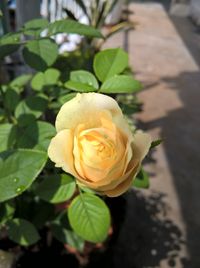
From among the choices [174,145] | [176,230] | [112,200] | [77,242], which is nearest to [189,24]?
[174,145]

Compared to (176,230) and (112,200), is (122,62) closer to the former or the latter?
(112,200)

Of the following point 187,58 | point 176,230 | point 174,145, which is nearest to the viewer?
point 176,230

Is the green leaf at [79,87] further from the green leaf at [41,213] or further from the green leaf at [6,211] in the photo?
the green leaf at [41,213]

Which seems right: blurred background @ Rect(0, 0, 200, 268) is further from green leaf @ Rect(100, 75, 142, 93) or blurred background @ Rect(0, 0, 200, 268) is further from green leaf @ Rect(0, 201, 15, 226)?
green leaf @ Rect(0, 201, 15, 226)

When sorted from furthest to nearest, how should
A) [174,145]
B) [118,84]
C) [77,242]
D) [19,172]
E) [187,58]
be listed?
[187,58]
[174,145]
[77,242]
[118,84]
[19,172]

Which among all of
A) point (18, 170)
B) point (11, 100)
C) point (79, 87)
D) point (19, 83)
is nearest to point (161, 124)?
point (19, 83)

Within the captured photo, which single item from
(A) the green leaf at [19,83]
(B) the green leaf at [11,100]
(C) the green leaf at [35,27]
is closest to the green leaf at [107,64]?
(C) the green leaf at [35,27]
